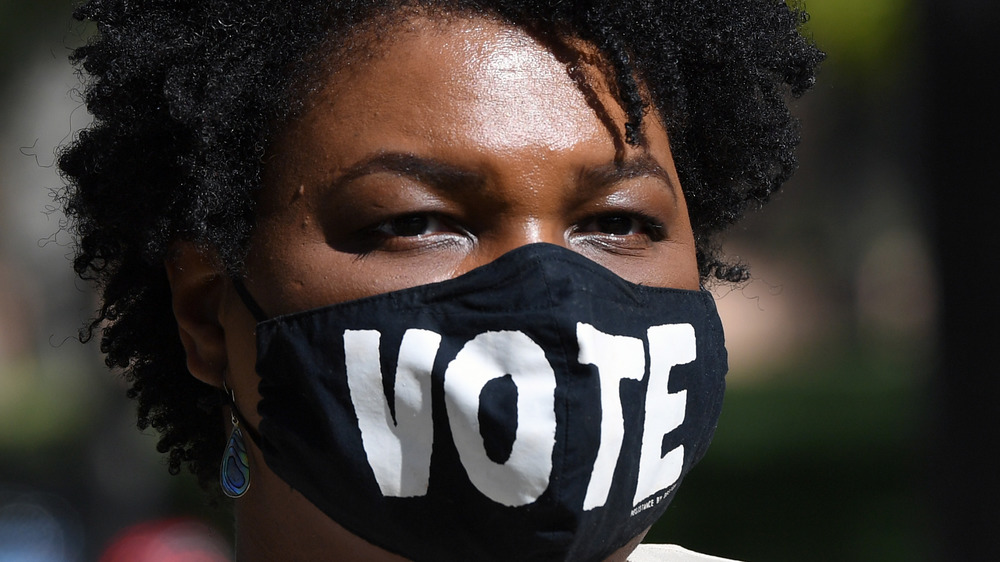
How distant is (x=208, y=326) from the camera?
2.53 m

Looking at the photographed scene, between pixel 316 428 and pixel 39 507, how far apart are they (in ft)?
22.5

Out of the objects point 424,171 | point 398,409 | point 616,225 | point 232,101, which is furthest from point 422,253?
point 232,101

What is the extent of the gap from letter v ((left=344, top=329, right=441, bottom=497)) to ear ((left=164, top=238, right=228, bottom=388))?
478 mm

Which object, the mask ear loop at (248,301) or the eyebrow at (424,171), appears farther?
the mask ear loop at (248,301)

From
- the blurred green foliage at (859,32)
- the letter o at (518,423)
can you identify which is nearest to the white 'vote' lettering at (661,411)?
the letter o at (518,423)

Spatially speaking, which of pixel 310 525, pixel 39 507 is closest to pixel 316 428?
pixel 310 525

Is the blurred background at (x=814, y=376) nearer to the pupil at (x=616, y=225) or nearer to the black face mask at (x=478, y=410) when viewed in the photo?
the black face mask at (x=478, y=410)

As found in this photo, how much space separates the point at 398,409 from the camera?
214 cm

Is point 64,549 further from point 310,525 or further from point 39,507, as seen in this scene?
point 310,525

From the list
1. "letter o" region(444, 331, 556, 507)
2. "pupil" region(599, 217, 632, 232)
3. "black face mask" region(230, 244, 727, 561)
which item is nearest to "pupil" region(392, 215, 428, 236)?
"black face mask" region(230, 244, 727, 561)

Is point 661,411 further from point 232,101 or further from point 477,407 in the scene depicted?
point 232,101

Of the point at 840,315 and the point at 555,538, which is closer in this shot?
the point at 555,538

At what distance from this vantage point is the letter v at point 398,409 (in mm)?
2123

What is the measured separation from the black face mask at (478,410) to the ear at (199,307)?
270mm
